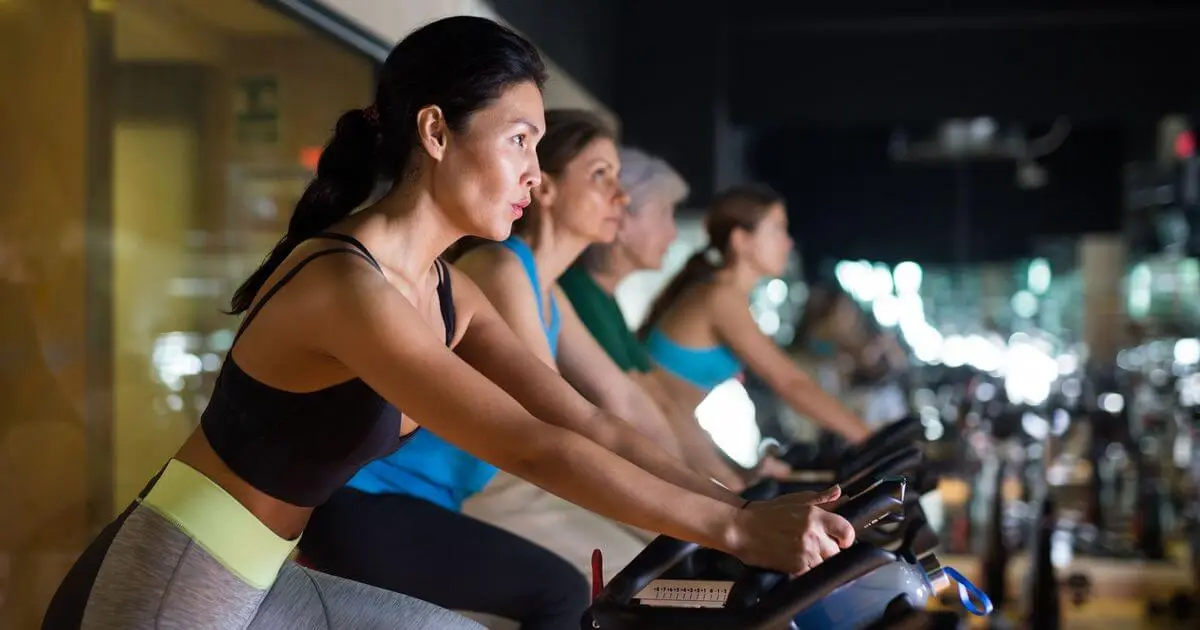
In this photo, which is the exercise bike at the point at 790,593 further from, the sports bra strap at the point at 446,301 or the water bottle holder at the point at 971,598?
the sports bra strap at the point at 446,301

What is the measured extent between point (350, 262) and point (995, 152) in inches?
348

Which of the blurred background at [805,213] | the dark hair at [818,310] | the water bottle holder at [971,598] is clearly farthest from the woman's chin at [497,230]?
the dark hair at [818,310]

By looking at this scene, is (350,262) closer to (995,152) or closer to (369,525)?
(369,525)

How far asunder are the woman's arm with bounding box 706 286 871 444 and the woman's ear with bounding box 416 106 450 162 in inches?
88.6

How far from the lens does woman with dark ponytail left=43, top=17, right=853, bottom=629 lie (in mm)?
1508

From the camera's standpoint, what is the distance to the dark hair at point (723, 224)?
14.2 ft

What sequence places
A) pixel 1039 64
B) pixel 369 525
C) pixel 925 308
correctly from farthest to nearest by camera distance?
pixel 925 308, pixel 1039 64, pixel 369 525

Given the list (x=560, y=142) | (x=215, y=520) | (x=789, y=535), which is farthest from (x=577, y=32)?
(x=789, y=535)

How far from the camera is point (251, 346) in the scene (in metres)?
1.60

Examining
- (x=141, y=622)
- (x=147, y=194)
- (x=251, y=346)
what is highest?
(x=147, y=194)

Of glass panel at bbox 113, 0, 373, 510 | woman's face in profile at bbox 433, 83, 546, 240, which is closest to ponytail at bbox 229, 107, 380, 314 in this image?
woman's face in profile at bbox 433, 83, 546, 240

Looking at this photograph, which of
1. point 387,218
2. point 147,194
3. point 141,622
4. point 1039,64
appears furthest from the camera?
point 1039,64

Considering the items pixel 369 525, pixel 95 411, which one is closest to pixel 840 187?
pixel 95 411

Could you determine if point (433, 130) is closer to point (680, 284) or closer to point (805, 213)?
point (680, 284)
